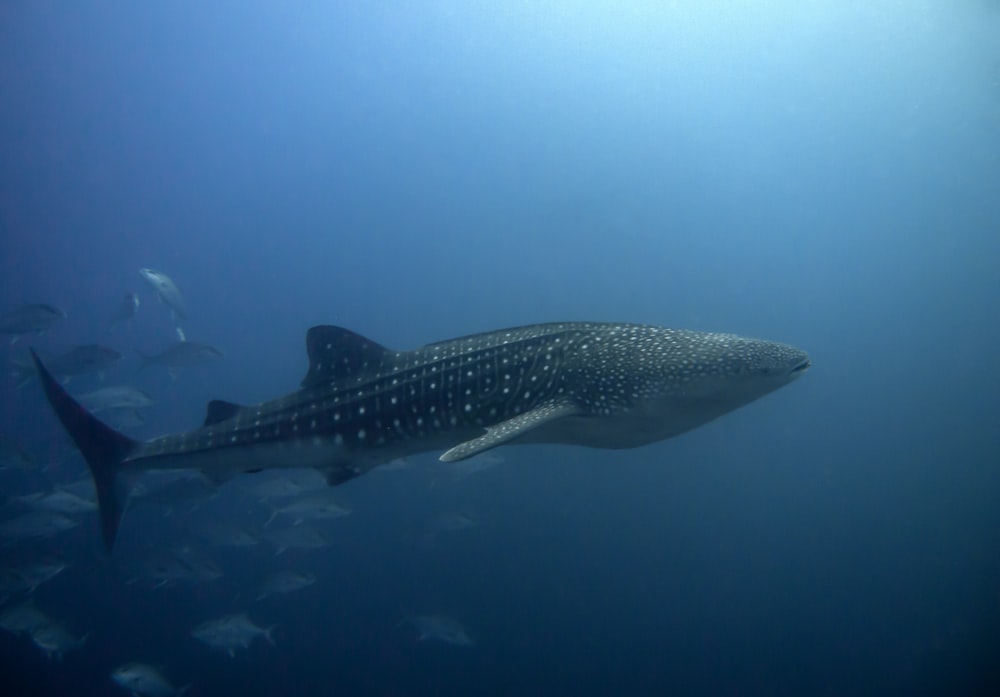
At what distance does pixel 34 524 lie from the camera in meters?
11.3

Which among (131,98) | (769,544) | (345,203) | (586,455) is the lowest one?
(769,544)

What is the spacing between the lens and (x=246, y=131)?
77.1 meters

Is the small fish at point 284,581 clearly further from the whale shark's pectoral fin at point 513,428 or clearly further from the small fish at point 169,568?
the whale shark's pectoral fin at point 513,428

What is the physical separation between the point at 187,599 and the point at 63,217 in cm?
7904

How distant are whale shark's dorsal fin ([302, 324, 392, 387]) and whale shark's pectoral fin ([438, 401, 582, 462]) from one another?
1.39 m

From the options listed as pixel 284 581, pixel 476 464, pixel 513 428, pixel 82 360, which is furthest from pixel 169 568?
pixel 513 428

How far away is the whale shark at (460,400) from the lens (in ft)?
15.4

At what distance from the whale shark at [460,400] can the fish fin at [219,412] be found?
12 mm

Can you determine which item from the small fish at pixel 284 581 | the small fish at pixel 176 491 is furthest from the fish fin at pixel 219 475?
the small fish at pixel 284 581

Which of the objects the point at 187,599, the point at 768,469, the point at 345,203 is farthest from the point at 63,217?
the point at 768,469

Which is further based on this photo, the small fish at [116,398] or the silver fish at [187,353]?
the silver fish at [187,353]

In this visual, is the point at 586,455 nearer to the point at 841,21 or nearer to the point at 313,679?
the point at 313,679

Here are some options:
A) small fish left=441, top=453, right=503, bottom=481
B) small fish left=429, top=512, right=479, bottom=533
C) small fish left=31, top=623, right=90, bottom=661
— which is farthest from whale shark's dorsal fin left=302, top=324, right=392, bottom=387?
small fish left=429, top=512, right=479, bottom=533

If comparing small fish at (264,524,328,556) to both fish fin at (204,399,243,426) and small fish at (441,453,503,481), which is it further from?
fish fin at (204,399,243,426)
